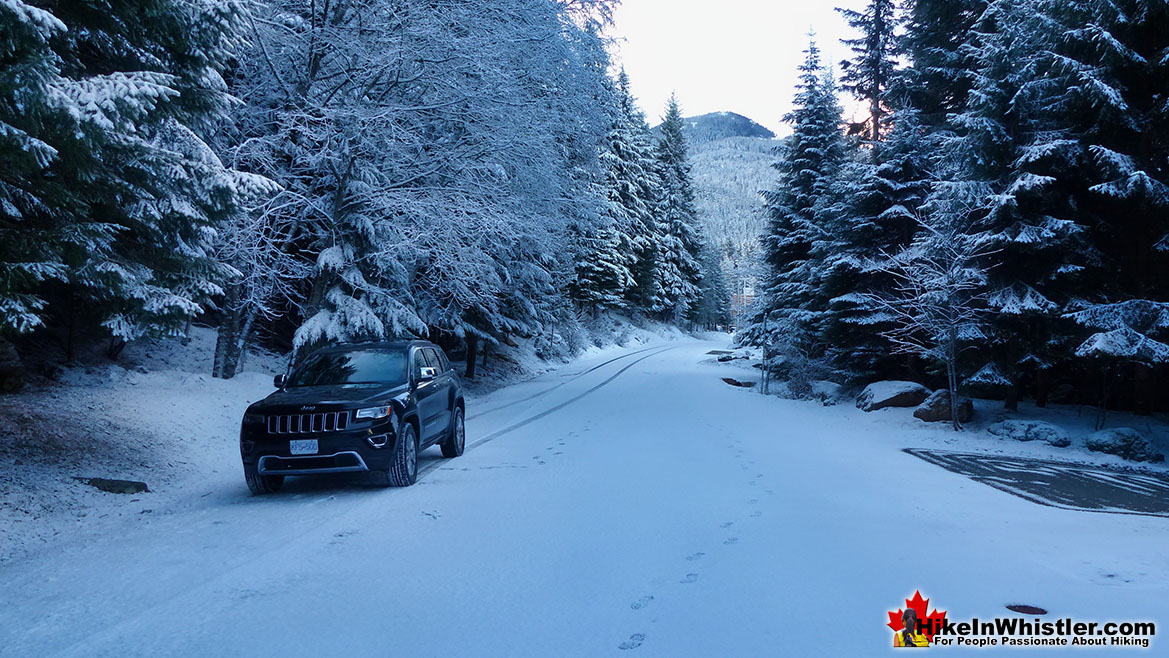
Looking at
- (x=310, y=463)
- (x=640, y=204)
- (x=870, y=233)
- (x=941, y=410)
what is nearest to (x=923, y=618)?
(x=310, y=463)

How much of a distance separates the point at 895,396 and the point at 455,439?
11382 mm

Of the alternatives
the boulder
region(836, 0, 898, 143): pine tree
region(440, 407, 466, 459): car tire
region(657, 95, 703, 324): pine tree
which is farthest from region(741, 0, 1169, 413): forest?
region(657, 95, 703, 324): pine tree

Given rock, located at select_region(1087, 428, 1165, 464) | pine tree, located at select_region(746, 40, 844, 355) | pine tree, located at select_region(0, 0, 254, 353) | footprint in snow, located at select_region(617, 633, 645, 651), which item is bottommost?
rock, located at select_region(1087, 428, 1165, 464)

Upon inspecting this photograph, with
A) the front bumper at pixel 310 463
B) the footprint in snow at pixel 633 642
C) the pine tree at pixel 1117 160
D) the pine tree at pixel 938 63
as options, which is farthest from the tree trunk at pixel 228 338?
the pine tree at pixel 938 63

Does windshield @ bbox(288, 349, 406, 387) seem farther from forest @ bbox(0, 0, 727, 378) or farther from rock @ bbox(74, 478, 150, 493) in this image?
rock @ bbox(74, 478, 150, 493)

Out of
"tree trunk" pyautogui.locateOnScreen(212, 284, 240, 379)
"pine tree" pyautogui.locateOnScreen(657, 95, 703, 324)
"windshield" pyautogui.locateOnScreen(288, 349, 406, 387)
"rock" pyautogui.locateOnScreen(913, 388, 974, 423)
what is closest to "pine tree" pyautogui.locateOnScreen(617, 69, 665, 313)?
"pine tree" pyautogui.locateOnScreen(657, 95, 703, 324)

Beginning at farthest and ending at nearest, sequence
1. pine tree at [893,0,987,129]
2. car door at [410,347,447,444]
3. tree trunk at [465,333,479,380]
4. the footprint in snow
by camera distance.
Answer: tree trunk at [465,333,479,380] → pine tree at [893,0,987,129] → car door at [410,347,447,444] → the footprint in snow

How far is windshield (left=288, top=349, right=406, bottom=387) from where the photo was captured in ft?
28.5

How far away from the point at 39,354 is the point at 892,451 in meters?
14.9

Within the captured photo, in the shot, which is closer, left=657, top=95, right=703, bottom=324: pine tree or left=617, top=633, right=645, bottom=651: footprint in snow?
left=617, top=633, right=645, bottom=651: footprint in snow

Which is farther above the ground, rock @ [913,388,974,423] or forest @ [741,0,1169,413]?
forest @ [741,0,1169,413]

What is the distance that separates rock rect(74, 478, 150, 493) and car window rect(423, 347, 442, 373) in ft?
12.4

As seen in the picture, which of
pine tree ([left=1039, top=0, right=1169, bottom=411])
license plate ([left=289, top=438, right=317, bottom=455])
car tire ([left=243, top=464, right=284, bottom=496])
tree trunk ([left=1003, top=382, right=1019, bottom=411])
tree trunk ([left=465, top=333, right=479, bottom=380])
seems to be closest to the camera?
license plate ([left=289, top=438, right=317, bottom=455])

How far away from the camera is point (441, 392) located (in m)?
9.73
